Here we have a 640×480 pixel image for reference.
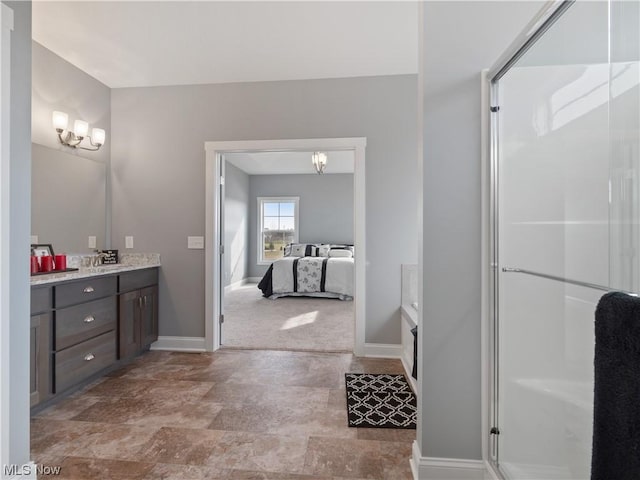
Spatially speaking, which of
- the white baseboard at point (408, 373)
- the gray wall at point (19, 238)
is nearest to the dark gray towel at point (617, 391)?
the white baseboard at point (408, 373)

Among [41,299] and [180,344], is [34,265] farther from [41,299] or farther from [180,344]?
[180,344]

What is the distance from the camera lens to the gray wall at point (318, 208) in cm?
848

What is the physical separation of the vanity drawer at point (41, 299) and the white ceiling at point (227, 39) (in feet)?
6.23

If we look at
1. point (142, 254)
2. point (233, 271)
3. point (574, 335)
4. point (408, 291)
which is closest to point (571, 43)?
point (574, 335)

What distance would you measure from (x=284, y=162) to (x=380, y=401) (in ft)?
18.7

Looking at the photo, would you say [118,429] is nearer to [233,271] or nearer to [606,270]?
[606,270]

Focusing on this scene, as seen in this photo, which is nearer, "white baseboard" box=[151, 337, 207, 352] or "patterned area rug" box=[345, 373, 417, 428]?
"patterned area rug" box=[345, 373, 417, 428]

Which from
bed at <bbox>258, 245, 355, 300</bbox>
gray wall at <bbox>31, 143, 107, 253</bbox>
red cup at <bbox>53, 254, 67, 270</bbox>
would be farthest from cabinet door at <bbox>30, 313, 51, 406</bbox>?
bed at <bbox>258, 245, 355, 300</bbox>

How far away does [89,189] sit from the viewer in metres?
3.24

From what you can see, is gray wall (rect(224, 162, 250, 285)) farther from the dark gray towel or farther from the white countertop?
the dark gray towel

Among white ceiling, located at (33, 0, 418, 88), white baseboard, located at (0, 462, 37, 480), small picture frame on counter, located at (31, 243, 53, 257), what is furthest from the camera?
small picture frame on counter, located at (31, 243, 53, 257)

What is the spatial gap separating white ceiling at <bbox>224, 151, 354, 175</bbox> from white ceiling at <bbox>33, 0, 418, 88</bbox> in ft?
10.1

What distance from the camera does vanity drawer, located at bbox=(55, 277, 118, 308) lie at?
7.46ft

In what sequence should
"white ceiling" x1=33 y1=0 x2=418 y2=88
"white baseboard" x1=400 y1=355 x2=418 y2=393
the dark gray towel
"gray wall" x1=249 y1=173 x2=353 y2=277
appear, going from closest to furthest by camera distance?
the dark gray towel → "white ceiling" x1=33 y1=0 x2=418 y2=88 → "white baseboard" x1=400 y1=355 x2=418 y2=393 → "gray wall" x1=249 y1=173 x2=353 y2=277
